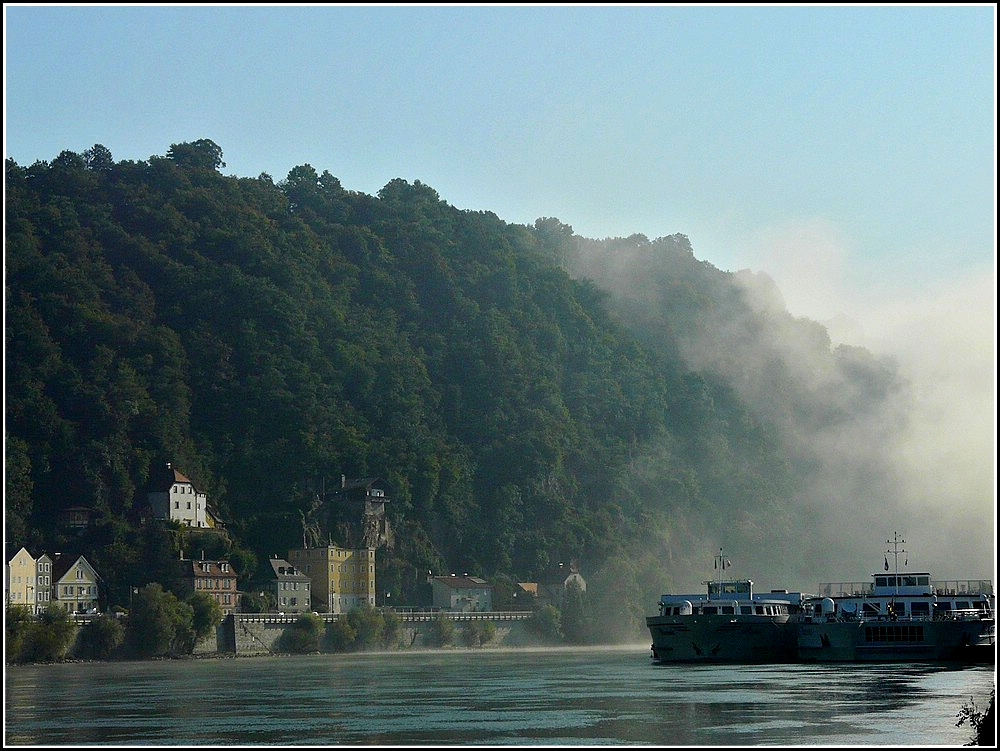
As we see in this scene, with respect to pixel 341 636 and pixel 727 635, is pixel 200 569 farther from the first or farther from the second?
pixel 727 635

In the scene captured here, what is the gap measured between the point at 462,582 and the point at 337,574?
1491 cm

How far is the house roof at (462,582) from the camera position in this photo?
557 feet

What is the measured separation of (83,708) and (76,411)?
10811cm

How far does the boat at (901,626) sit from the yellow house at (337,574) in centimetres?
6453

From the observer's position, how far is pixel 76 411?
566 ft

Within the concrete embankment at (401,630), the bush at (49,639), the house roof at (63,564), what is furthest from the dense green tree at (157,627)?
the house roof at (63,564)

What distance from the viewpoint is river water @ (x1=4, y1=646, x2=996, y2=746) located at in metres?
53.6

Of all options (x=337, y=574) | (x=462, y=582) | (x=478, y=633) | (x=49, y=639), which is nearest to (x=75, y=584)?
(x=49, y=639)

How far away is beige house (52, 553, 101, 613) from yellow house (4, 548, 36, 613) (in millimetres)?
2470

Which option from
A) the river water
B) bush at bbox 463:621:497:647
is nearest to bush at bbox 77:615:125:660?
the river water

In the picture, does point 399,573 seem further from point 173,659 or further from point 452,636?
point 173,659

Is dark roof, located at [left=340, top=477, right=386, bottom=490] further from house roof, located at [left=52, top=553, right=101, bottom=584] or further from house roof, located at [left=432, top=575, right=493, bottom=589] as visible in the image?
house roof, located at [left=52, top=553, right=101, bottom=584]

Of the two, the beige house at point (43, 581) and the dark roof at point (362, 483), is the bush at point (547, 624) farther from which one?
the beige house at point (43, 581)

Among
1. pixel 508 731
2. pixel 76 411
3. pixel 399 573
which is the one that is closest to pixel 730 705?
pixel 508 731
